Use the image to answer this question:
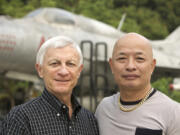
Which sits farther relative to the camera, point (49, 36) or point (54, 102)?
point (49, 36)

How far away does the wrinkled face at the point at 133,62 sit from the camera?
2.16 metres

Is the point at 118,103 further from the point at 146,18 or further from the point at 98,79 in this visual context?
the point at 146,18

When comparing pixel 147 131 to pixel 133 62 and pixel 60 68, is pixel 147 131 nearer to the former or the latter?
pixel 133 62

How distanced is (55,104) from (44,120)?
6.2 inches

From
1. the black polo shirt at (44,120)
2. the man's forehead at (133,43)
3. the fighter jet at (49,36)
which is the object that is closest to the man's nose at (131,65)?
the man's forehead at (133,43)

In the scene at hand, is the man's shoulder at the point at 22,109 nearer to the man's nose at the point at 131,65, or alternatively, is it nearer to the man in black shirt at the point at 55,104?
the man in black shirt at the point at 55,104

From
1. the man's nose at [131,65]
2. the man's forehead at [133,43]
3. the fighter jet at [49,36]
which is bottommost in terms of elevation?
the fighter jet at [49,36]

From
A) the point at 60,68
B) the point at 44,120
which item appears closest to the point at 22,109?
the point at 44,120

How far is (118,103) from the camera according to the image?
92.3 inches

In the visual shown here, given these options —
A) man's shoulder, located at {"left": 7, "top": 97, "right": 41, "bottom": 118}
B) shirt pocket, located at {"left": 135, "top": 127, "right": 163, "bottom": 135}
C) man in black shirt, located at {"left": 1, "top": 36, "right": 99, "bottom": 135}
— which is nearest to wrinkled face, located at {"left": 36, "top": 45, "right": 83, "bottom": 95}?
man in black shirt, located at {"left": 1, "top": 36, "right": 99, "bottom": 135}

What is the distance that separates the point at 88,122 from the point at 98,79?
6720 millimetres

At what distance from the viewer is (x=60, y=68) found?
2.20m

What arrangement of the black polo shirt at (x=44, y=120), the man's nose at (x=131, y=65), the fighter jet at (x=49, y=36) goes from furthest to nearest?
the fighter jet at (x=49, y=36)
the man's nose at (x=131, y=65)
the black polo shirt at (x=44, y=120)

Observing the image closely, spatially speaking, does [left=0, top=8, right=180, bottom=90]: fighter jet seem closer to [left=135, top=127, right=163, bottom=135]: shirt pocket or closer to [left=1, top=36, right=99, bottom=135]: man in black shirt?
[left=1, top=36, right=99, bottom=135]: man in black shirt
